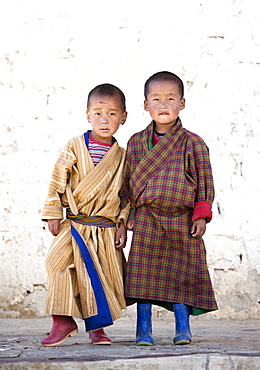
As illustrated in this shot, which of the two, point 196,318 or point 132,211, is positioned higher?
point 132,211

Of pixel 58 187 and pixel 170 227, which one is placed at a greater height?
pixel 58 187

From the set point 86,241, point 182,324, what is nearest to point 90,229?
point 86,241

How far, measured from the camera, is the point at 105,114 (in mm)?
3043

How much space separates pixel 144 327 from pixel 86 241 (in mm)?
489

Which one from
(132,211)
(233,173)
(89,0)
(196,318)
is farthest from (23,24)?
(196,318)

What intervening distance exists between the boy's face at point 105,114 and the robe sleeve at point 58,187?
0.61ft

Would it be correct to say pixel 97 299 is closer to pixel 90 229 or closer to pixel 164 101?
pixel 90 229

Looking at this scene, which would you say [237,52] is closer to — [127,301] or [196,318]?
[196,318]

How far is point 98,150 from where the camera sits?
3.06m

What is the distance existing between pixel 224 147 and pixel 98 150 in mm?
1772

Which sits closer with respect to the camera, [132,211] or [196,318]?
[132,211]

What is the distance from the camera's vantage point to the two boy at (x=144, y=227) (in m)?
2.88

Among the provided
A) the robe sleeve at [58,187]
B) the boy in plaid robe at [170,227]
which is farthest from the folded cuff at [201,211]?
the robe sleeve at [58,187]

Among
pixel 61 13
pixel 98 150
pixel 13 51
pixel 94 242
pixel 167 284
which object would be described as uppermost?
pixel 61 13
